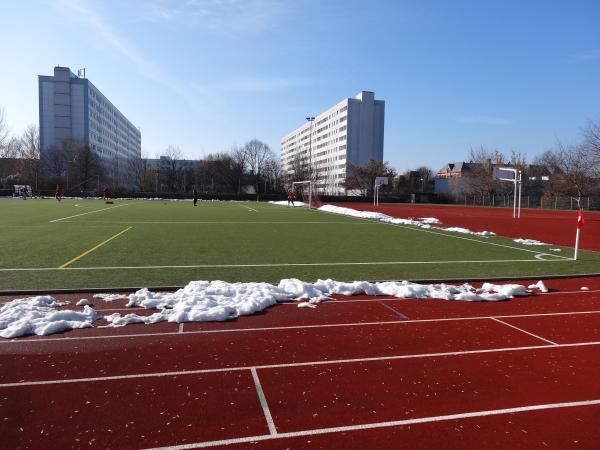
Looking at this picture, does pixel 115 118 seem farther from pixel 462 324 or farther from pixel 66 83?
pixel 462 324

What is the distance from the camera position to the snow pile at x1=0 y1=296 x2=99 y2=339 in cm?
580

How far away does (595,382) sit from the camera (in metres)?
4.54

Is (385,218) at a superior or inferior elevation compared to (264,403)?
superior

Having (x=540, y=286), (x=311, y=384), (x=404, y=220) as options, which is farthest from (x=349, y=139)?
(x=311, y=384)

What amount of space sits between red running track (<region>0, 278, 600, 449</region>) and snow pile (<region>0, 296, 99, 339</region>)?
311 millimetres

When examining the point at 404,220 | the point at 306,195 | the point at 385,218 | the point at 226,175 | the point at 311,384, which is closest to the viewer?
the point at 311,384

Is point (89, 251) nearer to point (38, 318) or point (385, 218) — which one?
point (38, 318)

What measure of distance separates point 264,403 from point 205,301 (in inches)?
135

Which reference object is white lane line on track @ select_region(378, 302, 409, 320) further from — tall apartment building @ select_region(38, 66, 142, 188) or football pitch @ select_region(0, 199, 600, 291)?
tall apartment building @ select_region(38, 66, 142, 188)

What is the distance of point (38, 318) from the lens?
621 centimetres

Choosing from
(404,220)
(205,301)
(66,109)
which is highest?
(66,109)

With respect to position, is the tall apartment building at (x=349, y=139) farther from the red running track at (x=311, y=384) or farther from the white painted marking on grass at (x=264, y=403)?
the white painted marking on grass at (x=264, y=403)

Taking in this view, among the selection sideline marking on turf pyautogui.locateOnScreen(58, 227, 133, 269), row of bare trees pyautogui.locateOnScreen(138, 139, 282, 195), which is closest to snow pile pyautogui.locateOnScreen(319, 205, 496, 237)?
sideline marking on turf pyautogui.locateOnScreen(58, 227, 133, 269)

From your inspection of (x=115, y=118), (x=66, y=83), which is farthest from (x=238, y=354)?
(x=115, y=118)
